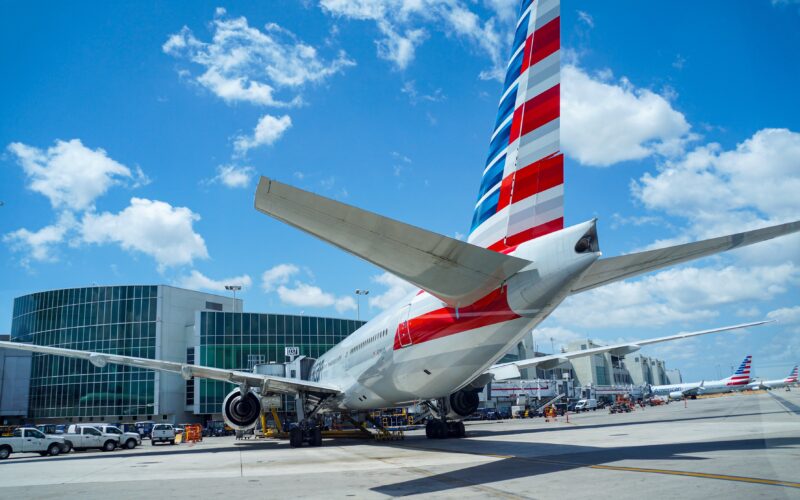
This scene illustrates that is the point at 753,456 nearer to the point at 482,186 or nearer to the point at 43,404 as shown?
the point at 482,186

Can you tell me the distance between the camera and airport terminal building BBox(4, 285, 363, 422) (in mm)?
54125

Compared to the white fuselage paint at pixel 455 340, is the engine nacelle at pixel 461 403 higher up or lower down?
lower down

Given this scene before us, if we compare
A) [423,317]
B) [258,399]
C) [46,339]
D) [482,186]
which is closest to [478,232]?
[482,186]

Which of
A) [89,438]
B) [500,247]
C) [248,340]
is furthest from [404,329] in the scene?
[248,340]

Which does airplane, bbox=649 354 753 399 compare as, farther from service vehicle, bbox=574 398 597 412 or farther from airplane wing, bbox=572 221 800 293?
airplane wing, bbox=572 221 800 293

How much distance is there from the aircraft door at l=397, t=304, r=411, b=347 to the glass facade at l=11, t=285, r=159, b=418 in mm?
46485

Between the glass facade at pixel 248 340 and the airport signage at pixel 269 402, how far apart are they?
34.2m

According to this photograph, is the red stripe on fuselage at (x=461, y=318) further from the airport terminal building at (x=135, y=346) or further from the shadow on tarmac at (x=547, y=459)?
the airport terminal building at (x=135, y=346)

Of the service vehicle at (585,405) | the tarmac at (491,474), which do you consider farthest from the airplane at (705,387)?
the tarmac at (491,474)

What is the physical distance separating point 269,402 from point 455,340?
1345 centimetres

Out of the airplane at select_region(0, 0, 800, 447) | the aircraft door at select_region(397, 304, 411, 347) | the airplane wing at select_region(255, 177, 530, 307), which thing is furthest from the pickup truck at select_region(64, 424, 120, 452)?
the airplane wing at select_region(255, 177, 530, 307)

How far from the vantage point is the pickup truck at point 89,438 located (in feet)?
91.2

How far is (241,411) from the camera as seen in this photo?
71.4ft

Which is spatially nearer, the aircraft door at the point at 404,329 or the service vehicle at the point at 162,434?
the aircraft door at the point at 404,329
